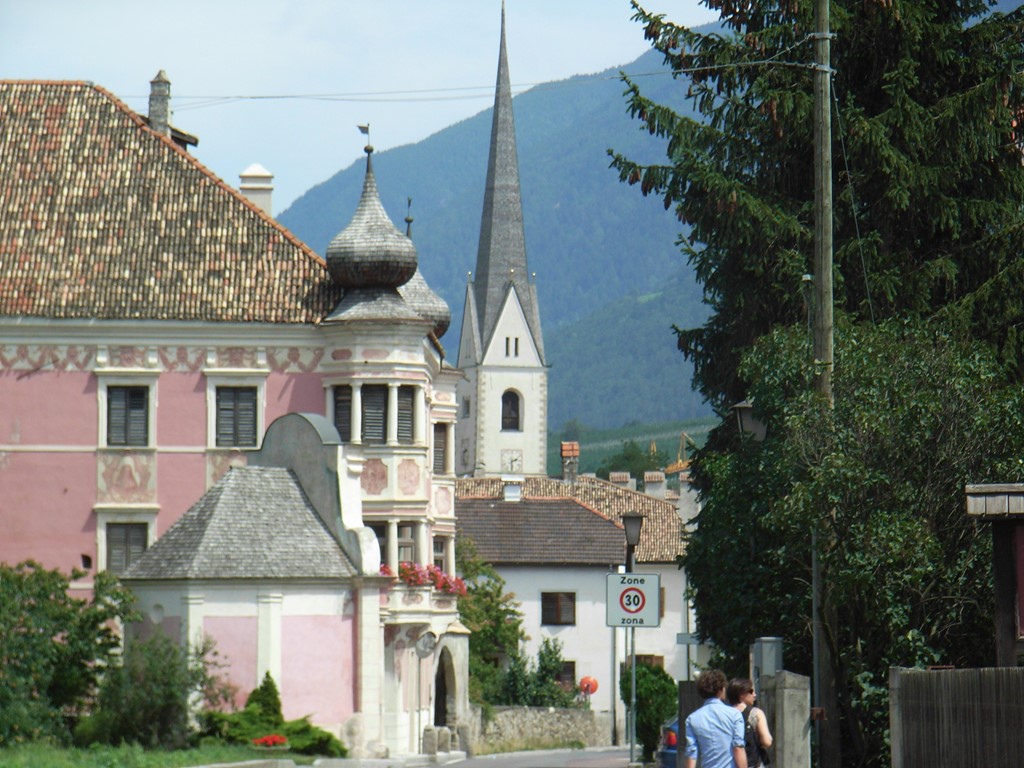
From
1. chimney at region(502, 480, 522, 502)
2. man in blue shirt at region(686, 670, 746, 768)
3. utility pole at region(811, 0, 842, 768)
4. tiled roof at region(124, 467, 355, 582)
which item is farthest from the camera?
chimney at region(502, 480, 522, 502)

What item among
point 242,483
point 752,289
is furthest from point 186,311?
point 752,289

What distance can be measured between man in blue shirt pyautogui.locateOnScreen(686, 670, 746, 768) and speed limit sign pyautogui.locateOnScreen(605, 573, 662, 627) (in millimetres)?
11035

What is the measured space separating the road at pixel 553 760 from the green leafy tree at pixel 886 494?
2127 centimetres

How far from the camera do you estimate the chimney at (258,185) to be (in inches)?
1953

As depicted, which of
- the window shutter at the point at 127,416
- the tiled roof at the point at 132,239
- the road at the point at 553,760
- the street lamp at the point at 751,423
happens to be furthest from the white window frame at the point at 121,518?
the street lamp at the point at 751,423

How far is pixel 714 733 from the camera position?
15.9 metres

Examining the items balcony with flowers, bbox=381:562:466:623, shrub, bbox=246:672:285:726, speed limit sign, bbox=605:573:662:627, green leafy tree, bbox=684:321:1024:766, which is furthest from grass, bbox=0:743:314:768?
balcony with flowers, bbox=381:562:466:623

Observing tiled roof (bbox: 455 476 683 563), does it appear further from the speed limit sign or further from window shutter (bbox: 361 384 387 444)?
the speed limit sign

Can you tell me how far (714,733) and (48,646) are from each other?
2130 cm

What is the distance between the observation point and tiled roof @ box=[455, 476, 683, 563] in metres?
86.8

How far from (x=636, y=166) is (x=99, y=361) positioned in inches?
518

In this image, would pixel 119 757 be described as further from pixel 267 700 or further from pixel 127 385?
pixel 127 385

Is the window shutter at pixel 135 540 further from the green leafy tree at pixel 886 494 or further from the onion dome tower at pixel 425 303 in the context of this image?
the green leafy tree at pixel 886 494

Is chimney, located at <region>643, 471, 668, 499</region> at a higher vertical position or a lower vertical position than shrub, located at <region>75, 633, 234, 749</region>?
higher
